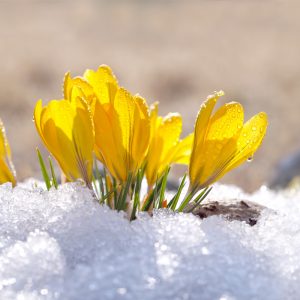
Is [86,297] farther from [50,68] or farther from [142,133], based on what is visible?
[50,68]

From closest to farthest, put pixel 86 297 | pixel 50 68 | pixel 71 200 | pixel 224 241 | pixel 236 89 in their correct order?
pixel 86 297 → pixel 224 241 → pixel 71 200 → pixel 236 89 → pixel 50 68

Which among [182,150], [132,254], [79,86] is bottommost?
[132,254]

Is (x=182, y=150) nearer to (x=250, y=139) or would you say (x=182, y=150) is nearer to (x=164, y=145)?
(x=164, y=145)

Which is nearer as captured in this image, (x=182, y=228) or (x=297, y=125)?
(x=182, y=228)

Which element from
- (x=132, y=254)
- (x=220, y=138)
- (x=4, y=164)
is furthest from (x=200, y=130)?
(x=4, y=164)

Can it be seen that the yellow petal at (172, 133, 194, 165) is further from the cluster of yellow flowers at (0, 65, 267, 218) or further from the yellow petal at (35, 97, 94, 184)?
the yellow petal at (35, 97, 94, 184)

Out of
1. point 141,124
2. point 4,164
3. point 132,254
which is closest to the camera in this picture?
point 132,254

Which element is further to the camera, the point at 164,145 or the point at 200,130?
the point at 164,145

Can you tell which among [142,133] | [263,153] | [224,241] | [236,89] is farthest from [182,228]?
[236,89]
